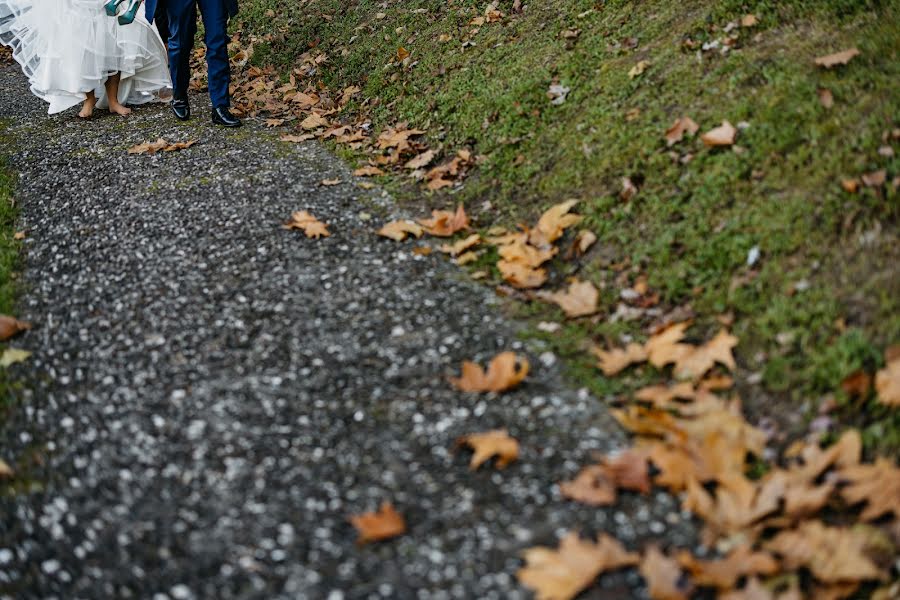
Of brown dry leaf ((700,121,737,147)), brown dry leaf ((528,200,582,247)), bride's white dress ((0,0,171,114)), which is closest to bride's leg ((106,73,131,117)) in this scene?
bride's white dress ((0,0,171,114))

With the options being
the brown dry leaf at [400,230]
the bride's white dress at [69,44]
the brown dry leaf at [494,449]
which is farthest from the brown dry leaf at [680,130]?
the bride's white dress at [69,44]

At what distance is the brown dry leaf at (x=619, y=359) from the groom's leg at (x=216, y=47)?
186 inches

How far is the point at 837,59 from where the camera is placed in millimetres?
3814

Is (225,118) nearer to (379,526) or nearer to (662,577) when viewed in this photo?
(379,526)

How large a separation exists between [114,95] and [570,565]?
6952 mm

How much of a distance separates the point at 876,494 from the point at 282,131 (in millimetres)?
5382

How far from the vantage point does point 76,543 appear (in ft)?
7.93

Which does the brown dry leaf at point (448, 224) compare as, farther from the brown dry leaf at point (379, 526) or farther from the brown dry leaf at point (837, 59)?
the brown dry leaf at point (379, 526)

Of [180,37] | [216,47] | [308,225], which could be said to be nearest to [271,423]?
[308,225]

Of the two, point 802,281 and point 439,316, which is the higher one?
point 802,281

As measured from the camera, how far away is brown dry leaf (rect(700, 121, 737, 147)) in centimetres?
380

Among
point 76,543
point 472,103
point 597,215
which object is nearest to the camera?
point 76,543

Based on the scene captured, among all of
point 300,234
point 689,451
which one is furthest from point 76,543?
point 300,234

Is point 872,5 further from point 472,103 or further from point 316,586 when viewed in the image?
point 316,586
